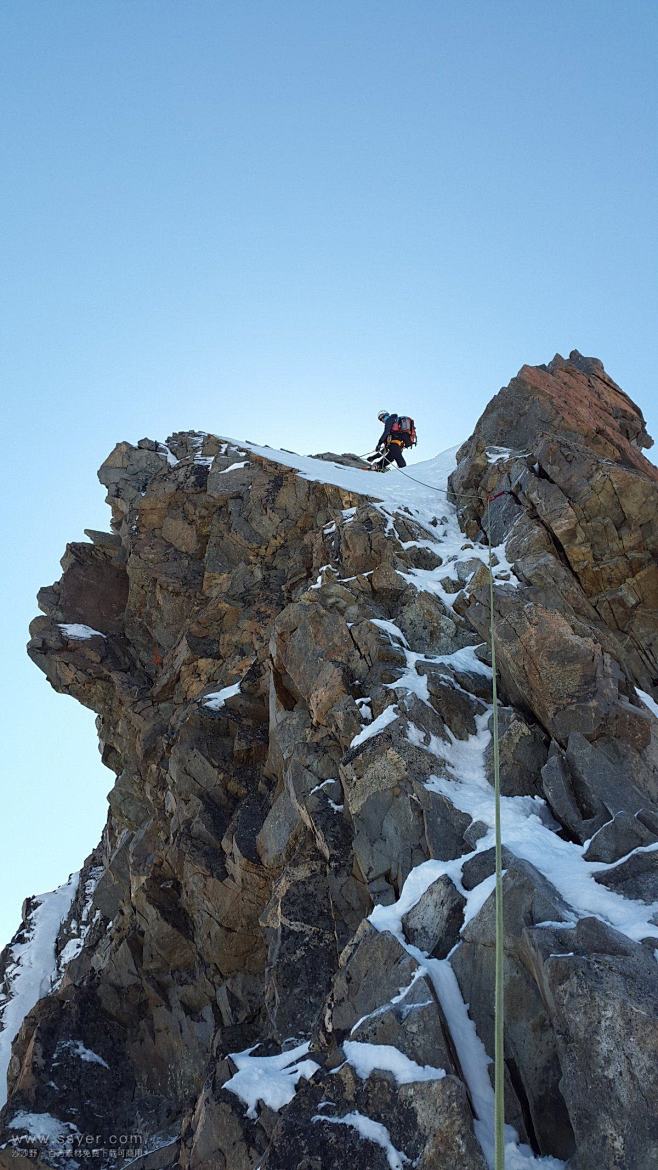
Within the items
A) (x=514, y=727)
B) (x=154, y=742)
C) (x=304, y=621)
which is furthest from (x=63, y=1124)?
(x=514, y=727)

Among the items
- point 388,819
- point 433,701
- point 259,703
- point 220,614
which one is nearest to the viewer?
point 388,819

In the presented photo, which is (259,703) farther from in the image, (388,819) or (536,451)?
(536,451)

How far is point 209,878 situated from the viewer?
57.1 ft

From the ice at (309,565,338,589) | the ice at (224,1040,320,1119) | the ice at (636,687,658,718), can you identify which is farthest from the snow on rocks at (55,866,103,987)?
the ice at (636,687,658,718)

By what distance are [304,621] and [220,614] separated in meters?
6.60

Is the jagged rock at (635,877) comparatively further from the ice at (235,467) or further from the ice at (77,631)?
the ice at (77,631)

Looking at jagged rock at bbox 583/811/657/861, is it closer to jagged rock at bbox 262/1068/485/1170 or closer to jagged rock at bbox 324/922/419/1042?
jagged rock at bbox 324/922/419/1042

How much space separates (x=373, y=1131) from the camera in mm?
8648

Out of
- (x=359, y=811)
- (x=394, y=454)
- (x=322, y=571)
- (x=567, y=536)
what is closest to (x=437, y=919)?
(x=359, y=811)

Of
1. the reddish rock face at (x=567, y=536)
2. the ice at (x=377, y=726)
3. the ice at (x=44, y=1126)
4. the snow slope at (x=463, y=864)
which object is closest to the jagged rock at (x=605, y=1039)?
the snow slope at (x=463, y=864)

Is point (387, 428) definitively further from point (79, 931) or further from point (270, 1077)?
point (270, 1077)

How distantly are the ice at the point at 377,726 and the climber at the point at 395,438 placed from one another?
1636cm

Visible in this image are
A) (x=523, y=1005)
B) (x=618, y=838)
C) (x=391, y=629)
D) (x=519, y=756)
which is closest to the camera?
(x=523, y=1005)

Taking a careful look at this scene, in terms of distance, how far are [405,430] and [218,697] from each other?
1328cm
